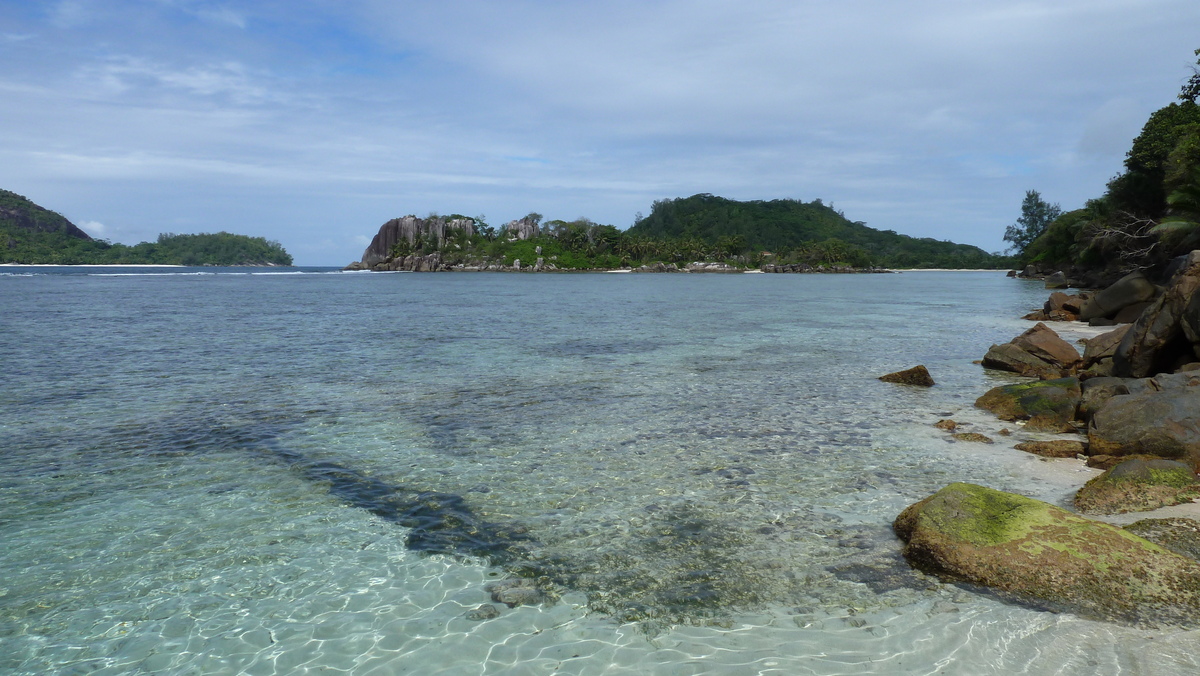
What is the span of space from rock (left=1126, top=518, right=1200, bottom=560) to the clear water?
5.76 ft

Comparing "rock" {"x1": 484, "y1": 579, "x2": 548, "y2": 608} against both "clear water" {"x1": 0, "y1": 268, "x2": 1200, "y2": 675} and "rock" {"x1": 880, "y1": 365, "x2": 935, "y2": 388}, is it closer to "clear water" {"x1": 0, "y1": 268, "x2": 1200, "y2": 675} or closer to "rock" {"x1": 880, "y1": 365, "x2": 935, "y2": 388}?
"clear water" {"x1": 0, "y1": 268, "x2": 1200, "y2": 675}

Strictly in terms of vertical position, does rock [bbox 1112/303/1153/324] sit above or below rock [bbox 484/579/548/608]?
above

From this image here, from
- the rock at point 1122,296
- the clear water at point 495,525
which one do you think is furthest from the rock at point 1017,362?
the rock at point 1122,296

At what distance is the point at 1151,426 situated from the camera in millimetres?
10438

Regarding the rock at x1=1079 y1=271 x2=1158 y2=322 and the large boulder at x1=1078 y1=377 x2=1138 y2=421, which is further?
the rock at x1=1079 y1=271 x2=1158 y2=322

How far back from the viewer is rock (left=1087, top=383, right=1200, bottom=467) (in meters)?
9.84

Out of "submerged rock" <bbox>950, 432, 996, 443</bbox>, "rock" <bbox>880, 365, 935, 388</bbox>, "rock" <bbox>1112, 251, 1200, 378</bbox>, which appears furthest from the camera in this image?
"rock" <bbox>880, 365, 935, 388</bbox>

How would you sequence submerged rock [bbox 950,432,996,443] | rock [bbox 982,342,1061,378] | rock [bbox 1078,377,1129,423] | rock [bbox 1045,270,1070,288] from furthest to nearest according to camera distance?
rock [bbox 1045,270,1070,288] < rock [bbox 982,342,1061,378] < rock [bbox 1078,377,1129,423] < submerged rock [bbox 950,432,996,443]

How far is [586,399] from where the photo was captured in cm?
1580

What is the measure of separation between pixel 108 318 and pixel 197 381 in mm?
24043

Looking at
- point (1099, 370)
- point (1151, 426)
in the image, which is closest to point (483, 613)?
point (1151, 426)

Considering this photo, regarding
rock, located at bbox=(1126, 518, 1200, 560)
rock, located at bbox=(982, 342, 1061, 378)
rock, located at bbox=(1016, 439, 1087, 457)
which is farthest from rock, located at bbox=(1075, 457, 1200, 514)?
rock, located at bbox=(982, 342, 1061, 378)

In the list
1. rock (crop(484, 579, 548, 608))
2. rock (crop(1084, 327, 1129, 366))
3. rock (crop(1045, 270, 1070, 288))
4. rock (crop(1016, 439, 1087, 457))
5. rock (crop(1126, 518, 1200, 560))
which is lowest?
rock (crop(484, 579, 548, 608))

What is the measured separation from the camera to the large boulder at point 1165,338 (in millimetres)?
15391
